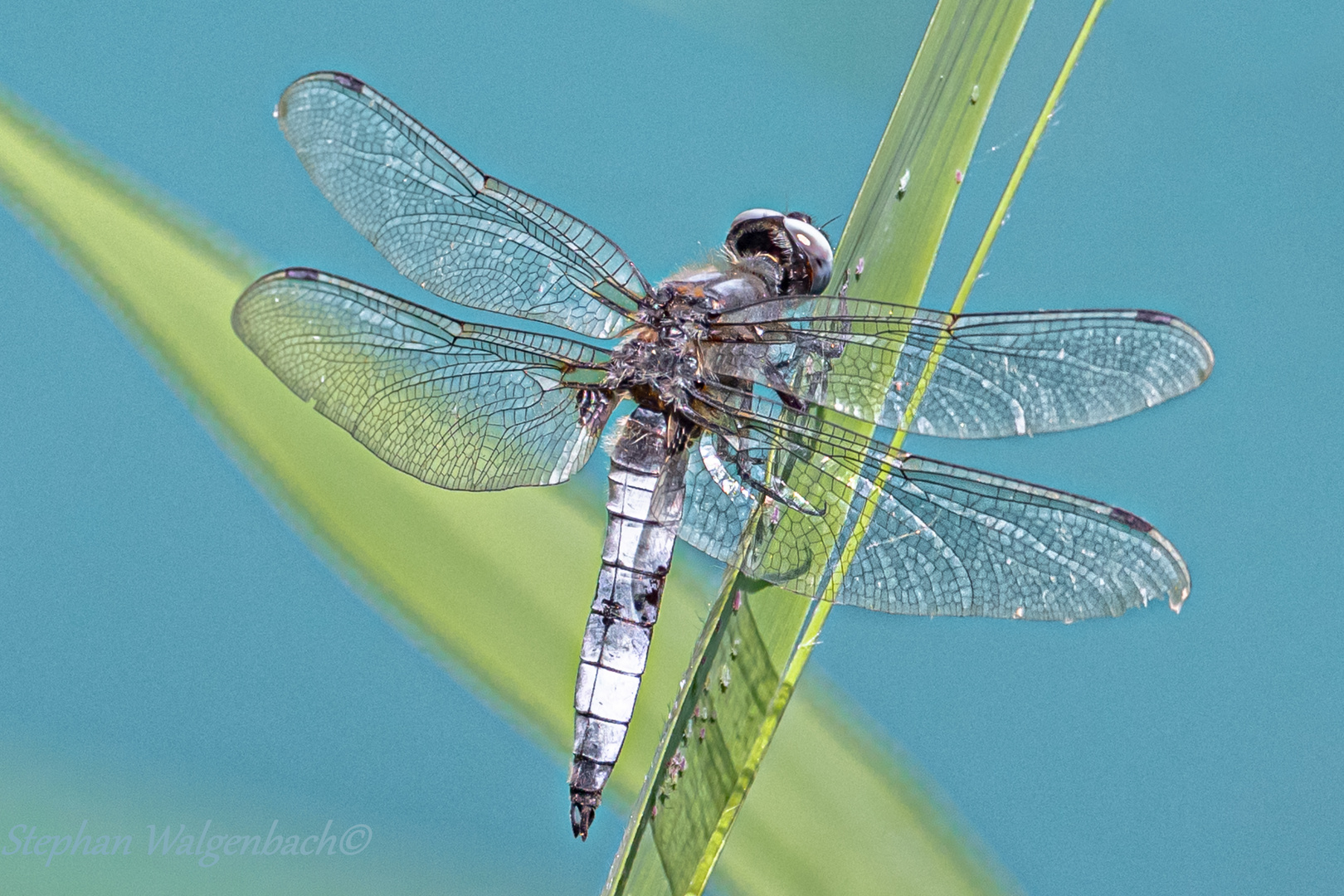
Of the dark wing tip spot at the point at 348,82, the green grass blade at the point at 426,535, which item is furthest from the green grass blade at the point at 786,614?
the dark wing tip spot at the point at 348,82

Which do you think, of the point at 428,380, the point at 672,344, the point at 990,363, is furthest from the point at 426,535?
the point at 990,363

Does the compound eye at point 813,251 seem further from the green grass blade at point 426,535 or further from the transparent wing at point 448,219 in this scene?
the green grass blade at point 426,535

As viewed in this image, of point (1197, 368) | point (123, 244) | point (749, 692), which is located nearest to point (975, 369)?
point (1197, 368)

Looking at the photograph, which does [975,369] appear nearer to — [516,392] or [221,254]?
[516,392]

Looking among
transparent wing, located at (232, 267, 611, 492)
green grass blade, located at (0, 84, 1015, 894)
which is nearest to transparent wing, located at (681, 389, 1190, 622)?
transparent wing, located at (232, 267, 611, 492)

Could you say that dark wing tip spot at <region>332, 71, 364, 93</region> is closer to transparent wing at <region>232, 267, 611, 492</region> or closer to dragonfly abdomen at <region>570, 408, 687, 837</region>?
transparent wing at <region>232, 267, 611, 492</region>
